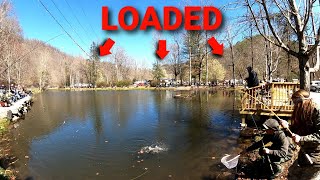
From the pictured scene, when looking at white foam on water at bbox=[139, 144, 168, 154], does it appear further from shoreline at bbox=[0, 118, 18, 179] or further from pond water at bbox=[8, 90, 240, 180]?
shoreline at bbox=[0, 118, 18, 179]

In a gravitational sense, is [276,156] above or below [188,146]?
above

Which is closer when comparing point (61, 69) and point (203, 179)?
point (203, 179)

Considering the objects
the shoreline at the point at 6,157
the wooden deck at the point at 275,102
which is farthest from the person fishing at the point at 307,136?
the wooden deck at the point at 275,102

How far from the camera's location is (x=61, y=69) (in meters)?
88.0

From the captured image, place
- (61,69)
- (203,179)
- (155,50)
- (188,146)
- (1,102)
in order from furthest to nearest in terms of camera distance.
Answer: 1. (61,69)
2. (155,50)
3. (1,102)
4. (188,146)
5. (203,179)

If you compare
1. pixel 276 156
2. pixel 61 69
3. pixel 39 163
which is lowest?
pixel 39 163

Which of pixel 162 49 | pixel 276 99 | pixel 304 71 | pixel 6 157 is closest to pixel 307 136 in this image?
pixel 304 71

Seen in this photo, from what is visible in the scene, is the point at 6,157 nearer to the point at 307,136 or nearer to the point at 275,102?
the point at 307,136

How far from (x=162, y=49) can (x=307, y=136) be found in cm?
5741

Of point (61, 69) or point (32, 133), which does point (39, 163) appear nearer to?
point (32, 133)

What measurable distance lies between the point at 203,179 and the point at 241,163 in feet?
4.89

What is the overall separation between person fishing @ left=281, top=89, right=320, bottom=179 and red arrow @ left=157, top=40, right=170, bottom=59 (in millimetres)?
54261

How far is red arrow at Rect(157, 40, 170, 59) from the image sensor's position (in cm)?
5754

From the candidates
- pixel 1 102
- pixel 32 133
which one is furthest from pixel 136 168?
pixel 1 102
